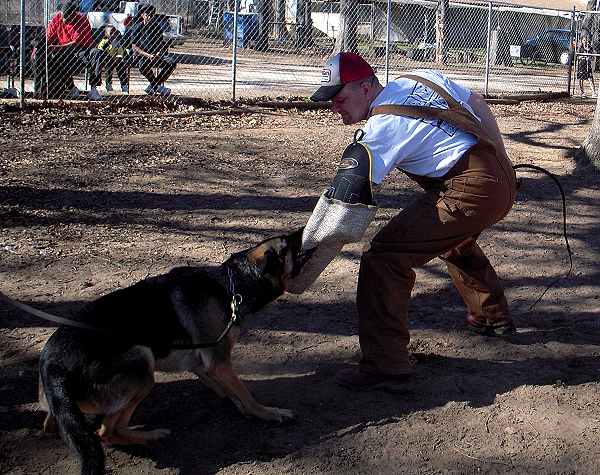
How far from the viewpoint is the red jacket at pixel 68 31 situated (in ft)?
41.9

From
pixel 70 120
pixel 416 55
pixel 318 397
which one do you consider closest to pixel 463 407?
pixel 318 397

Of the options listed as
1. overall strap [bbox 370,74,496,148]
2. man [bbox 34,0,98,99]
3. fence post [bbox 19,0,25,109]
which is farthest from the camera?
man [bbox 34,0,98,99]

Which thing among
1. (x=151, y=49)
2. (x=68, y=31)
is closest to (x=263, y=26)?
(x=151, y=49)

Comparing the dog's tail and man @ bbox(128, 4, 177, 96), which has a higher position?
man @ bbox(128, 4, 177, 96)

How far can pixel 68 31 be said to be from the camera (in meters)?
12.9

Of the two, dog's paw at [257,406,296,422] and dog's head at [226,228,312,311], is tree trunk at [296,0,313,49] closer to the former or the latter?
dog's head at [226,228,312,311]

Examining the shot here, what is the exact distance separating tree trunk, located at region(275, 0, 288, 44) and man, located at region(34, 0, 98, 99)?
11.9 metres

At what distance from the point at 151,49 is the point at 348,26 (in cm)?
712

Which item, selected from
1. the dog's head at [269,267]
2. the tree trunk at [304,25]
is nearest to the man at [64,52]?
the dog's head at [269,267]

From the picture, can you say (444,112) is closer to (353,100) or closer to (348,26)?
(353,100)

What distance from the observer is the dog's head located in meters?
3.86

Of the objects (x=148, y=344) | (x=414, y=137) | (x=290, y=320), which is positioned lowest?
(x=290, y=320)

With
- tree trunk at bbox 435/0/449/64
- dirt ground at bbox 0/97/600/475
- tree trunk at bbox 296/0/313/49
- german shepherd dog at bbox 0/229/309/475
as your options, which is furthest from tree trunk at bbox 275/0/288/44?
german shepherd dog at bbox 0/229/309/475

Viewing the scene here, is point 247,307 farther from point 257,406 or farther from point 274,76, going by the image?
point 274,76
